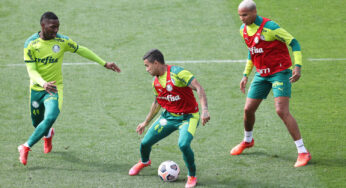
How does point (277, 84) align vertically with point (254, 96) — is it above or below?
above

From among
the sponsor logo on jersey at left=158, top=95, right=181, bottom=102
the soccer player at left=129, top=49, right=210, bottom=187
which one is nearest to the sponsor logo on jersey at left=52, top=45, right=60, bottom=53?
the soccer player at left=129, top=49, right=210, bottom=187

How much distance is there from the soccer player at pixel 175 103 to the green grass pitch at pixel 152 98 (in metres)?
0.70

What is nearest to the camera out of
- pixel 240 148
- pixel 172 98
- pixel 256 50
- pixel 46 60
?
pixel 172 98

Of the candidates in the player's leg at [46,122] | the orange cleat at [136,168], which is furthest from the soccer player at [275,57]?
the player's leg at [46,122]

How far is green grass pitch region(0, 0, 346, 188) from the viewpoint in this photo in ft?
28.1

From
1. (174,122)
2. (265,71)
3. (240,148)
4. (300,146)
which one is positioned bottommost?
(240,148)

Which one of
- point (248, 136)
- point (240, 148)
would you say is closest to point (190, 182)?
point (240, 148)

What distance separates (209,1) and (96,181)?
32.5ft

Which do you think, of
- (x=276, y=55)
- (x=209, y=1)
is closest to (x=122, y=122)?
(x=276, y=55)

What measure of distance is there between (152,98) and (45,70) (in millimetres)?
3339

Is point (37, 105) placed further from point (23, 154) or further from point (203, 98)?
point (203, 98)

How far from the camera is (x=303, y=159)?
8633 millimetres

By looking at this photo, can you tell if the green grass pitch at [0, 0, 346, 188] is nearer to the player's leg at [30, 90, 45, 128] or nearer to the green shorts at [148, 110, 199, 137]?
the player's leg at [30, 90, 45, 128]

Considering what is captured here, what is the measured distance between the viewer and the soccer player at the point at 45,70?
8492mm
